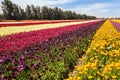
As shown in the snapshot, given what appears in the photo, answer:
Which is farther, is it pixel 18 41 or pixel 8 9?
pixel 8 9

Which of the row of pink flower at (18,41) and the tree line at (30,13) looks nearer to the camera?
the row of pink flower at (18,41)

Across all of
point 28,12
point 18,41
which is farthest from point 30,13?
point 18,41

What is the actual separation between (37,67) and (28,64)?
16.6 inches

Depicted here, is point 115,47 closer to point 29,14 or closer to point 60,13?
point 29,14

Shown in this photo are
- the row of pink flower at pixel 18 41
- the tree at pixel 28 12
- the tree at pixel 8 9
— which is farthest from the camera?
the tree at pixel 28 12

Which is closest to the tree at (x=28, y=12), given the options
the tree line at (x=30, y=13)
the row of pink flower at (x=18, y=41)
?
the tree line at (x=30, y=13)

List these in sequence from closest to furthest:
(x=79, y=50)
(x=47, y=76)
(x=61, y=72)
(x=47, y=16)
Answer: (x=47, y=76) < (x=61, y=72) < (x=79, y=50) < (x=47, y=16)

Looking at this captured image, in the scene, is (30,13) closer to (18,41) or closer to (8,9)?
(8,9)

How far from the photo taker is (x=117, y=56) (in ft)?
29.7

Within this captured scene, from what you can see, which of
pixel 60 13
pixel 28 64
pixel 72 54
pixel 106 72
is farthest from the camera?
pixel 60 13

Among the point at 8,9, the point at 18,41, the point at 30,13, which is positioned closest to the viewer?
the point at 18,41

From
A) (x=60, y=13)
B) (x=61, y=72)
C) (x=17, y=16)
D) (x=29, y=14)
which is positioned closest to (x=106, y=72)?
(x=61, y=72)

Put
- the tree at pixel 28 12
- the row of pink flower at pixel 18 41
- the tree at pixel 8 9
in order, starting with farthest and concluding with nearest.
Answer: the tree at pixel 28 12
the tree at pixel 8 9
the row of pink flower at pixel 18 41

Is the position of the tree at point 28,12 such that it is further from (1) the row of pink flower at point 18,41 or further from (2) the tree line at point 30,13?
(1) the row of pink flower at point 18,41
